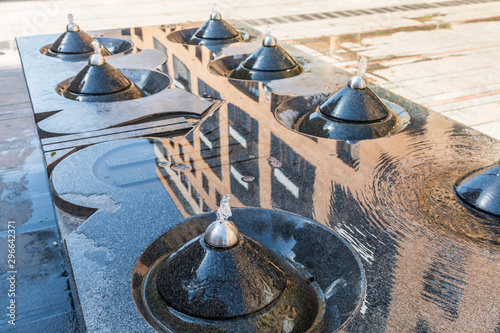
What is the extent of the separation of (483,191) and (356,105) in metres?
1.26

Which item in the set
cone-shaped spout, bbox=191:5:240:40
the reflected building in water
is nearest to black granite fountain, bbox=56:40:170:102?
the reflected building in water


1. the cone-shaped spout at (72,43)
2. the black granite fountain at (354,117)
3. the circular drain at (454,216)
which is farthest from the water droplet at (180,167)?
the cone-shaped spout at (72,43)

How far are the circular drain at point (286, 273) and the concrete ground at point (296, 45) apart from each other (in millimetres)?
893

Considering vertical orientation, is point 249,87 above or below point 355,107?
below

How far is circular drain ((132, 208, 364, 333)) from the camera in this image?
2.05 metres

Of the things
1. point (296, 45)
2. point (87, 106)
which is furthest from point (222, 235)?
point (296, 45)

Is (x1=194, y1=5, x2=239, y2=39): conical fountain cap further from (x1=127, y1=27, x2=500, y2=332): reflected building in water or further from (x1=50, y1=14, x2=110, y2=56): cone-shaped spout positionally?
(x1=127, y1=27, x2=500, y2=332): reflected building in water

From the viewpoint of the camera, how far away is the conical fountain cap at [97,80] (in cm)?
445

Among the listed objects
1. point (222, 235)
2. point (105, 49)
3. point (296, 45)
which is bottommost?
point (296, 45)

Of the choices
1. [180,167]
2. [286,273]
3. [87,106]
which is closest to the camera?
[286,273]

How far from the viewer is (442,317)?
2.01 metres

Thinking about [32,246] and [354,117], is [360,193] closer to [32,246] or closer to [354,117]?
[354,117]

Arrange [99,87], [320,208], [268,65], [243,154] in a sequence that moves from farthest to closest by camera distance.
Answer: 1. [268,65]
2. [99,87]
3. [243,154]
4. [320,208]

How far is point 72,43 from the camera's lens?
5.79 meters
